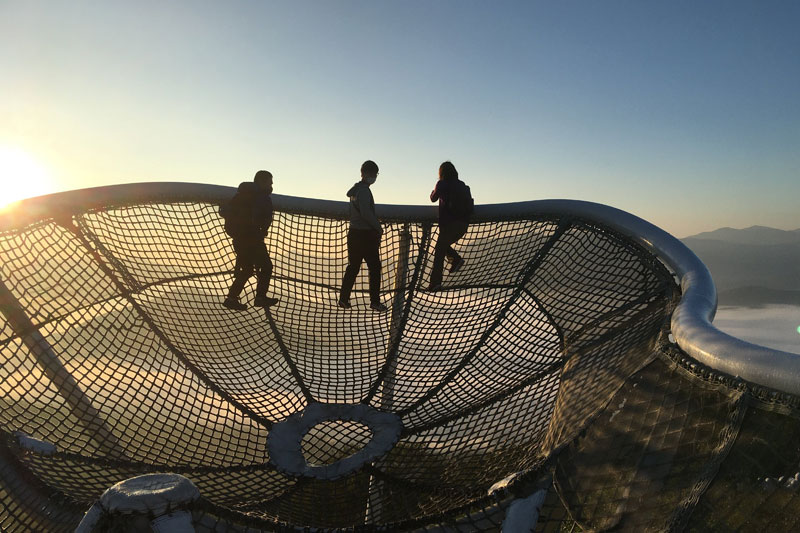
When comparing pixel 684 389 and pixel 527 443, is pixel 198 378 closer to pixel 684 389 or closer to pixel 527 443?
pixel 527 443

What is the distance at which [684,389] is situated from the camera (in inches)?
48.3

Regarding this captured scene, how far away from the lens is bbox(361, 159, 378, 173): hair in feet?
8.48

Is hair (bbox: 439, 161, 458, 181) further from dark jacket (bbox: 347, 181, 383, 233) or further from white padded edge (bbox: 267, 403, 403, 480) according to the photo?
white padded edge (bbox: 267, 403, 403, 480)

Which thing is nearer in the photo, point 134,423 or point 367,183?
point 134,423

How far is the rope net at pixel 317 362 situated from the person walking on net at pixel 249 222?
246mm

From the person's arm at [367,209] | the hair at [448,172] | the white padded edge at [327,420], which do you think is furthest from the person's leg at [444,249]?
Result: the white padded edge at [327,420]

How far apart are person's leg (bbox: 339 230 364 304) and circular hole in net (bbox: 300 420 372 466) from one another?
0.72 metres

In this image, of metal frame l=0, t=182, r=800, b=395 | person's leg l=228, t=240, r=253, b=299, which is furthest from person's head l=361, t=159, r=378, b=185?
person's leg l=228, t=240, r=253, b=299

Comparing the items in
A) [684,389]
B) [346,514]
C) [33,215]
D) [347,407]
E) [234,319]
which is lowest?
[346,514]

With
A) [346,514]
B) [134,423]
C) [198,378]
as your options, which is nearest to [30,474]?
[134,423]

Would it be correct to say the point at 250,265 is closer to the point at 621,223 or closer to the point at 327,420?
the point at 327,420

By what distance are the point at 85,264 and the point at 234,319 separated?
0.80m

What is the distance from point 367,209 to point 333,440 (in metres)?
1.29

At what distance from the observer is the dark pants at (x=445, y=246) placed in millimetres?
2697
